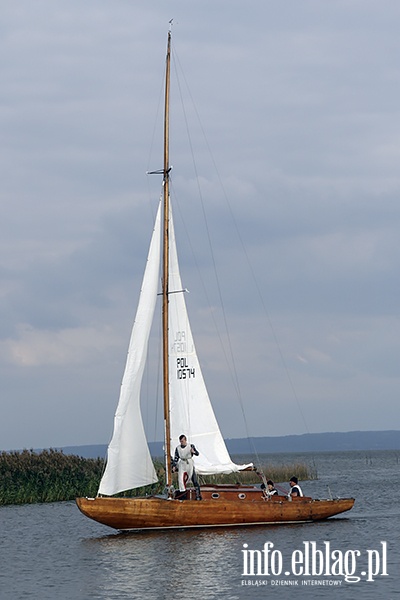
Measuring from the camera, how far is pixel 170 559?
29984 millimetres

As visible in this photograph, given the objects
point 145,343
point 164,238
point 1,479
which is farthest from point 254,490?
point 1,479

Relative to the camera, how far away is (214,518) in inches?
1346

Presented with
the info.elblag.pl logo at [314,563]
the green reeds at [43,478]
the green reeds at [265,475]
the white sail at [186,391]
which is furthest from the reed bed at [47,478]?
the info.elblag.pl logo at [314,563]

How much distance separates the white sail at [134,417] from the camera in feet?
112

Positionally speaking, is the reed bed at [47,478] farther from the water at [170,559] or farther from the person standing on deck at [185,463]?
the person standing on deck at [185,463]

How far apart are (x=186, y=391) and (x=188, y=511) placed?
4.12 meters

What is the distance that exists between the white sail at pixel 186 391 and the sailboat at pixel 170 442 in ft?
0.11

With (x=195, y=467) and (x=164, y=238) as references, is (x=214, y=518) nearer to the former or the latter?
(x=195, y=467)

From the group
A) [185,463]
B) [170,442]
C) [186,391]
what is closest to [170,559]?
[185,463]

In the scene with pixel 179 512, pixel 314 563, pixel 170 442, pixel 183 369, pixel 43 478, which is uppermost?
pixel 183 369

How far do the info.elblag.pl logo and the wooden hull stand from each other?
8.56 feet

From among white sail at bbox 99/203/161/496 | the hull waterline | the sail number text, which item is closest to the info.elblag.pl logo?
the hull waterline

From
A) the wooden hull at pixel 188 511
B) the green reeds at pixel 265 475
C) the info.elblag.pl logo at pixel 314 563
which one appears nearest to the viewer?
the info.elblag.pl logo at pixel 314 563

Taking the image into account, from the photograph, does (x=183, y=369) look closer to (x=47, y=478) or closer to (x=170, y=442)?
(x=170, y=442)
